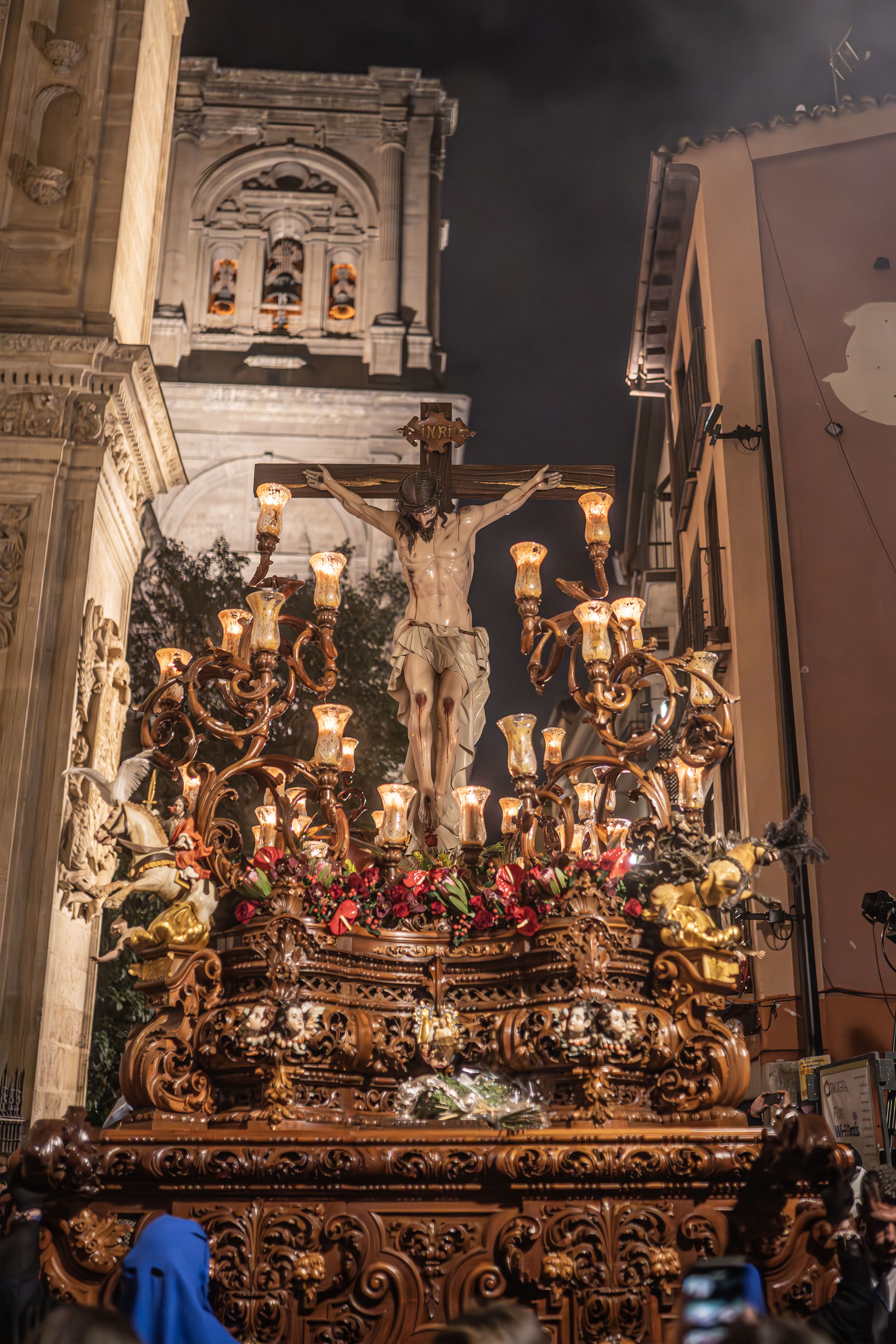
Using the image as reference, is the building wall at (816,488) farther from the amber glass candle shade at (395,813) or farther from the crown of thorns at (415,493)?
the amber glass candle shade at (395,813)

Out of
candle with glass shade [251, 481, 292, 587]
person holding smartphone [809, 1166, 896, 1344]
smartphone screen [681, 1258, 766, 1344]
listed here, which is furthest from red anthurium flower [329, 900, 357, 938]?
smartphone screen [681, 1258, 766, 1344]

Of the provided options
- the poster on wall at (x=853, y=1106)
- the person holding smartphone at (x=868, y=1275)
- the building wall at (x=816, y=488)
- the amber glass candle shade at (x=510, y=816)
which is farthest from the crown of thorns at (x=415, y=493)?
the building wall at (x=816, y=488)

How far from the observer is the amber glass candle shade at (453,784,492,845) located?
23.0ft

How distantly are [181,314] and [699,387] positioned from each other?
61.5 ft

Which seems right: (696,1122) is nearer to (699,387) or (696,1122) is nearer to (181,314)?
(699,387)

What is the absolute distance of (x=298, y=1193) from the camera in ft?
17.7

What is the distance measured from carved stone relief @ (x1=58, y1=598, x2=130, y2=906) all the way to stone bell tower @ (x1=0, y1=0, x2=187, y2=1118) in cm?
2

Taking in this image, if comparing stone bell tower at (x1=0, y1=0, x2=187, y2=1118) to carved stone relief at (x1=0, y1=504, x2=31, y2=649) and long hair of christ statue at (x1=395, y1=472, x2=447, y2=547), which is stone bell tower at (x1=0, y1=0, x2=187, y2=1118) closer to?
carved stone relief at (x1=0, y1=504, x2=31, y2=649)

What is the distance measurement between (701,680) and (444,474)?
9.23ft

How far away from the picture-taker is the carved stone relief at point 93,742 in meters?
11.2

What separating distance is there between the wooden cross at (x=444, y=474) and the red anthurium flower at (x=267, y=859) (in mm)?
3116

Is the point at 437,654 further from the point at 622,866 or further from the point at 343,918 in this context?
the point at 343,918

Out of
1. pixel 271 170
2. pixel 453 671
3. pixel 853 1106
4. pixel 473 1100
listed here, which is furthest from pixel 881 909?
pixel 271 170

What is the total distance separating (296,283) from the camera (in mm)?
33750
